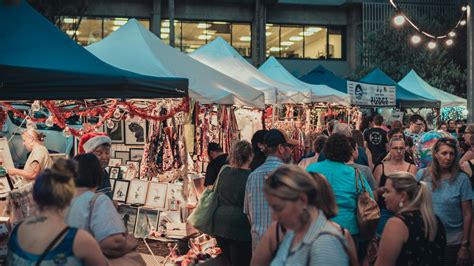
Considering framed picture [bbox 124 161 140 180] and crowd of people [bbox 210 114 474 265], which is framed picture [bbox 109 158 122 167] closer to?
framed picture [bbox 124 161 140 180]

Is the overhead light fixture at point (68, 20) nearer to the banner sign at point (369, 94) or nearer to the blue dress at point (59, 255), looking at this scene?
the banner sign at point (369, 94)

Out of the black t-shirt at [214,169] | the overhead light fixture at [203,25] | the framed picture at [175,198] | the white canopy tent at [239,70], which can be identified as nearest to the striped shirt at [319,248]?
the black t-shirt at [214,169]

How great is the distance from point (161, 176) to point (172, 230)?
170cm

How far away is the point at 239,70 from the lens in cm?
1534

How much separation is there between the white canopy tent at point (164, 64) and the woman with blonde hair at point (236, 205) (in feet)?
10.1

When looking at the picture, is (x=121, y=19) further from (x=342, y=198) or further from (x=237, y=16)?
(x=342, y=198)

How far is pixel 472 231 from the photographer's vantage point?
560 centimetres

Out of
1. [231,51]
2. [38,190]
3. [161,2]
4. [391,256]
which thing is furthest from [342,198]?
[161,2]

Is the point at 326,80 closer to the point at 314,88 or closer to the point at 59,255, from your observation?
the point at 314,88

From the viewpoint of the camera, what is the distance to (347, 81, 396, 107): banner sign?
16.5 m

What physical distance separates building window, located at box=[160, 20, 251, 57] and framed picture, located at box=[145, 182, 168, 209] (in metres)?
26.4

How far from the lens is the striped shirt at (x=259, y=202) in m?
5.69

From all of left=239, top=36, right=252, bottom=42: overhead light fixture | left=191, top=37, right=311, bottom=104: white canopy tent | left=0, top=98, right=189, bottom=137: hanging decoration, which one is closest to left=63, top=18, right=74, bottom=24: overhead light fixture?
left=239, top=36, right=252, bottom=42: overhead light fixture

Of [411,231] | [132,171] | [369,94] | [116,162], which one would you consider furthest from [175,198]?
[369,94]
